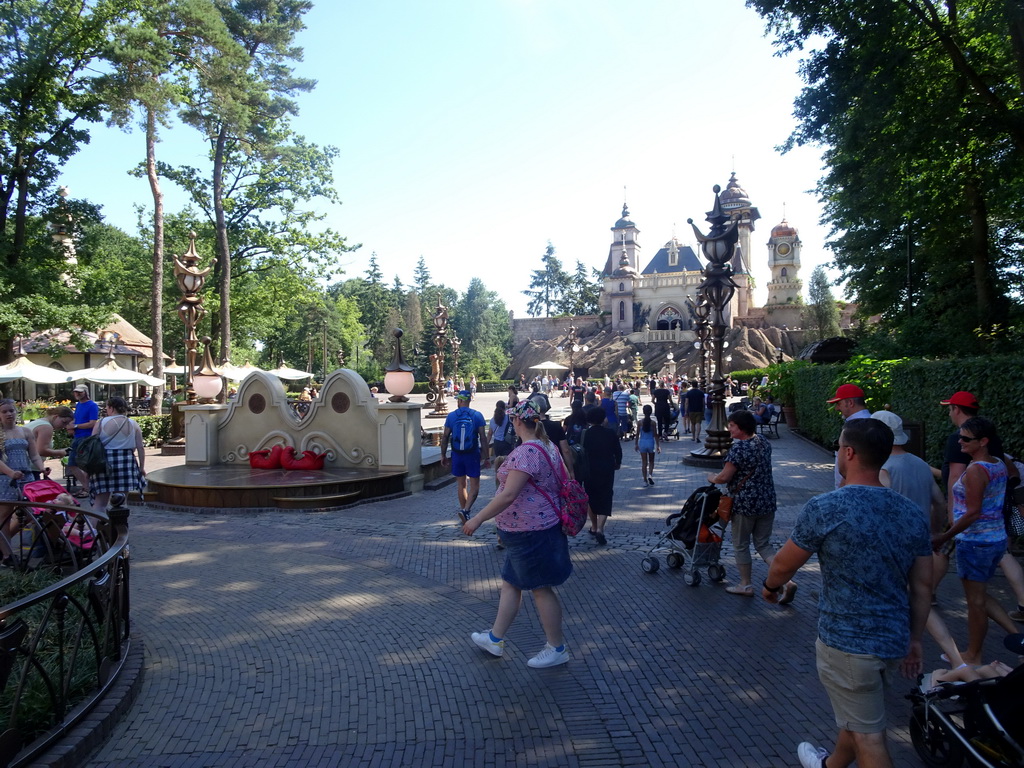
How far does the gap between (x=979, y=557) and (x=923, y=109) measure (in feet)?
42.3

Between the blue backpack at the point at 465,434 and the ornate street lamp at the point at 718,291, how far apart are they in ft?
23.6

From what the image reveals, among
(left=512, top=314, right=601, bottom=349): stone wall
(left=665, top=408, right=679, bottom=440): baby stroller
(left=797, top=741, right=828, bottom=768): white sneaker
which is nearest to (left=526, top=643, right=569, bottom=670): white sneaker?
(left=797, top=741, right=828, bottom=768): white sneaker

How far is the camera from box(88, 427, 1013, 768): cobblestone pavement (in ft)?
12.2

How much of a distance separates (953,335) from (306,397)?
68.9ft

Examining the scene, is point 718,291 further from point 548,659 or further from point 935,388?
point 548,659

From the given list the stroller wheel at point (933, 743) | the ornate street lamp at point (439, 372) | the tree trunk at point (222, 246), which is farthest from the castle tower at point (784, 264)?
the stroller wheel at point (933, 743)

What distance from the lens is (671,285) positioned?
8294 centimetres

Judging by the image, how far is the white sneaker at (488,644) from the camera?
4809 mm

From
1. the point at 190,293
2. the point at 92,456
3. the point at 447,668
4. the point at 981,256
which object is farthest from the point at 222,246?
the point at 447,668

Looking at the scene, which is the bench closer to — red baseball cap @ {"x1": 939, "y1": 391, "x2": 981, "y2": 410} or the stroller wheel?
red baseball cap @ {"x1": 939, "y1": 391, "x2": 981, "y2": 410}

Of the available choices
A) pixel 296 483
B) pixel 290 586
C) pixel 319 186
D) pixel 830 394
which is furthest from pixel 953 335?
pixel 319 186

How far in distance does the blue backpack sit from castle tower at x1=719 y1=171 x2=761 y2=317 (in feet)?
252

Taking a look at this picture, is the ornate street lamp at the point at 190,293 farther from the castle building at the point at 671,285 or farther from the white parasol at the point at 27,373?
the castle building at the point at 671,285

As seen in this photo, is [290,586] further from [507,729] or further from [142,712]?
[507,729]
